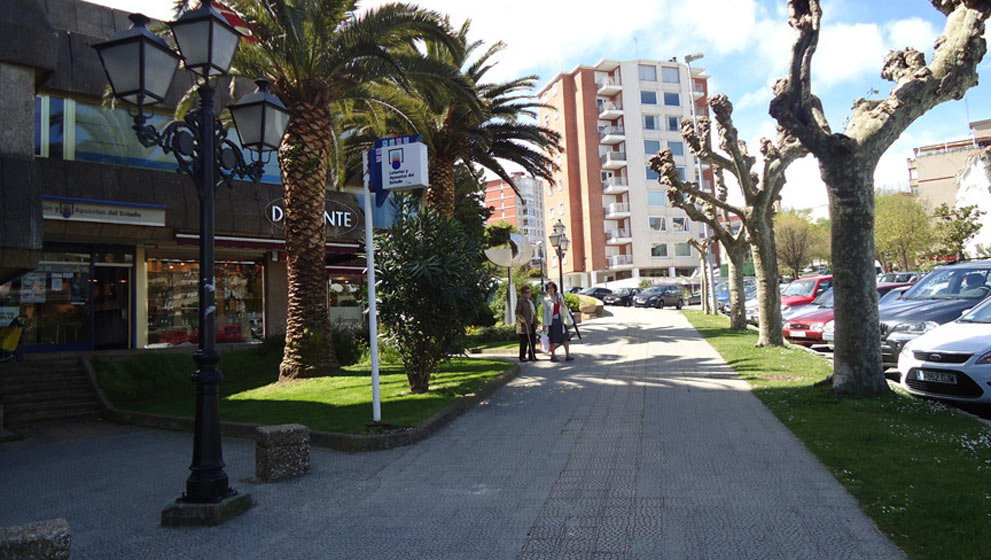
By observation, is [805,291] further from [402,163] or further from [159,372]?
[159,372]

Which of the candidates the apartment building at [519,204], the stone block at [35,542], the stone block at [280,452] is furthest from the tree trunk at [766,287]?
the apartment building at [519,204]

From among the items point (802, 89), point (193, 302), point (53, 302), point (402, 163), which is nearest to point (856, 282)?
point (802, 89)

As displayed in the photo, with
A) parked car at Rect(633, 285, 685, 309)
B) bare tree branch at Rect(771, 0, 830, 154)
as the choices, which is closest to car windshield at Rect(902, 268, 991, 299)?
bare tree branch at Rect(771, 0, 830, 154)

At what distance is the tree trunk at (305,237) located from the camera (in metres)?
12.0

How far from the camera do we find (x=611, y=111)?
65.6 metres

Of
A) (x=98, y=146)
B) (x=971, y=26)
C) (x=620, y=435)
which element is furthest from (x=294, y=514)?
(x=98, y=146)

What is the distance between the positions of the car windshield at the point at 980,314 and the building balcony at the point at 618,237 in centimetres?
5816

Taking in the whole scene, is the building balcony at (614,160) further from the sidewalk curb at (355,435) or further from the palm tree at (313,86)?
the sidewalk curb at (355,435)

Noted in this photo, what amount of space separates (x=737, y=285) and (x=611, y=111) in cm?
4987

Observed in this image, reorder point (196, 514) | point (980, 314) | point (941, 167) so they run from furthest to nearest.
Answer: point (941, 167) → point (980, 314) → point (196, 514)

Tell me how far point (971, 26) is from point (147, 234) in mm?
16873

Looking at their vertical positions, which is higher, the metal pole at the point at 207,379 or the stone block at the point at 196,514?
the metal pole at the point at 207,379

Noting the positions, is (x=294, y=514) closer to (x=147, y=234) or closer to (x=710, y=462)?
(x=710, y=462)

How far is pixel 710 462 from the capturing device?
553 centimetres
